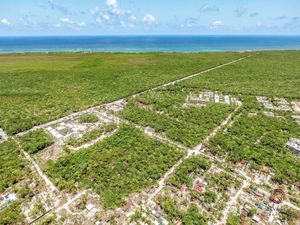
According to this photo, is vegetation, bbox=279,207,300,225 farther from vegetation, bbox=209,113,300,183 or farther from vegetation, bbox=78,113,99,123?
vegetation, bbox=78,113,99,123

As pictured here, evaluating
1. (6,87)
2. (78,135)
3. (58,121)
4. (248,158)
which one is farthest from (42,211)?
(6,87)

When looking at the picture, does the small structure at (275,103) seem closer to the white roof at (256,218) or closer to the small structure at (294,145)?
the small structure at (294,145)

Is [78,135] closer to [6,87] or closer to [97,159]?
[97,159]

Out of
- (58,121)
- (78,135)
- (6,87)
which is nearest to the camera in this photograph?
(78,135)

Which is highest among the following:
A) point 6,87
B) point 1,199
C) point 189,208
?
point 189,208

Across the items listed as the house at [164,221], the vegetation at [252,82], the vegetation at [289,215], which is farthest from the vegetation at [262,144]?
the vegetation at [252,82]

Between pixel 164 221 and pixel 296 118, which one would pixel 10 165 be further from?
pixel 296 118
